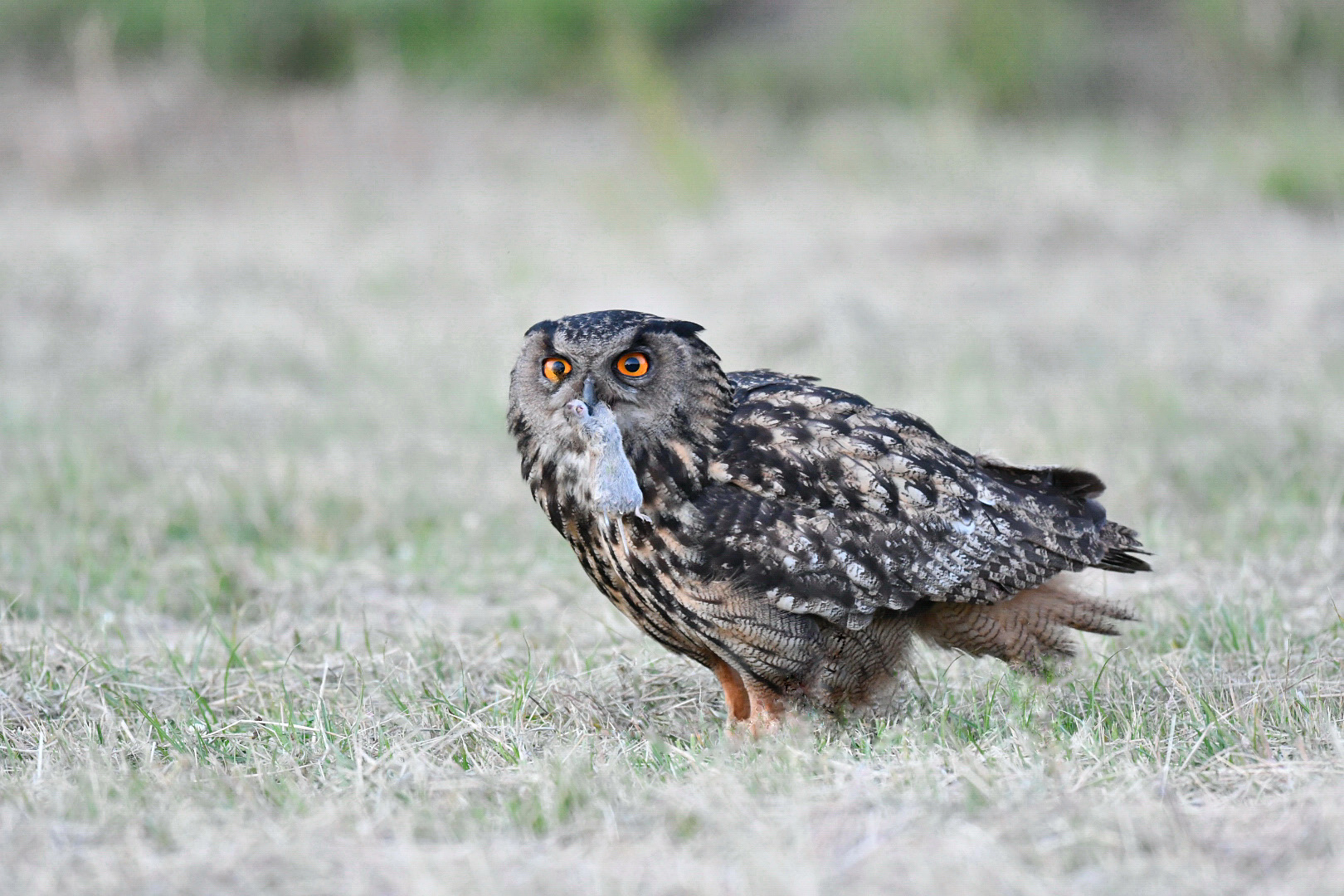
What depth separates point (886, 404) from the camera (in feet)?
24.4

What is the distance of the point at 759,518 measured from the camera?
10.5 feet

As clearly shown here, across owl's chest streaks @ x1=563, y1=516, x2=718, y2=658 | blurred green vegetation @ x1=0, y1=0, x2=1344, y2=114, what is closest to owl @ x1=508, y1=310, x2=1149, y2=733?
owl's chest streaks @ x1=563, y1=516, x2=718, y2=658

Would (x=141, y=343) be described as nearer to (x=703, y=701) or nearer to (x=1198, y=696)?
(x=703, y=701)

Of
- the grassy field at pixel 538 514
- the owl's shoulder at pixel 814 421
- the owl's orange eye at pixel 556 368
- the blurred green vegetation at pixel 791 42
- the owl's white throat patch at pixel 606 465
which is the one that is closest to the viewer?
the grassy field at pixel 538 514

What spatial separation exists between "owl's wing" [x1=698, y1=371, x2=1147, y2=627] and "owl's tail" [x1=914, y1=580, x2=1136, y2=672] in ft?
0.29

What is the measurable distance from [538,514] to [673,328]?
2721mm

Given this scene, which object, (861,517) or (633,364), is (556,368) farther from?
(861,517)

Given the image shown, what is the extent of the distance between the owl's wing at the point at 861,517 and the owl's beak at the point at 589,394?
1.09 ft

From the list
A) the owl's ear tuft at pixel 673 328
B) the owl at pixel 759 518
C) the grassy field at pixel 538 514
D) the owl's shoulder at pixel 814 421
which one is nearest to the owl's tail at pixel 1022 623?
the owl at pixel 759 518

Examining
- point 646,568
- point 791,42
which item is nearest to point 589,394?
point 646,568

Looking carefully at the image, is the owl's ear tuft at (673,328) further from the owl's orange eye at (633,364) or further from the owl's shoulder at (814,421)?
the owl's shoulder at (814,421)

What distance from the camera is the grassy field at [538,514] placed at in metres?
2.48

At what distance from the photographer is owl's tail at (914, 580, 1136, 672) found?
140 inches

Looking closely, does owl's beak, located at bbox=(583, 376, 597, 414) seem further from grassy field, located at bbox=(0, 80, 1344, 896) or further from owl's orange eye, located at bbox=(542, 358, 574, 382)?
grassy field, located at bbox=(0, 80, 1344, 896)
